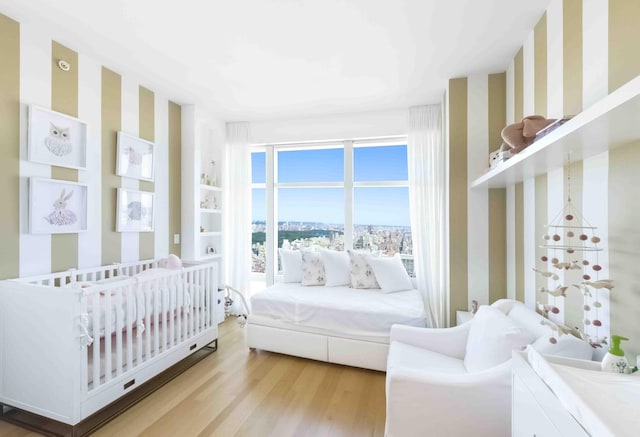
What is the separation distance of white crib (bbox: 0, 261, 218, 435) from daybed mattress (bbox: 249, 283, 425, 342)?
3.12 ft

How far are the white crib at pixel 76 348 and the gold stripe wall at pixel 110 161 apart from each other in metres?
0.34

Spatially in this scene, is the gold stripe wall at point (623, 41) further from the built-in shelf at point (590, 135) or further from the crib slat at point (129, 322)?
the crib slat at point (129, 322)

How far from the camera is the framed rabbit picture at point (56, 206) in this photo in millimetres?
1957

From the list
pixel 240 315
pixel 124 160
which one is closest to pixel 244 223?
pixel 240 315

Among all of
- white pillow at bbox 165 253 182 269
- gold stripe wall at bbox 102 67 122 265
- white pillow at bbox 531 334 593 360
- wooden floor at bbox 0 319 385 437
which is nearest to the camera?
white pillow at bbox 531 334 593 360

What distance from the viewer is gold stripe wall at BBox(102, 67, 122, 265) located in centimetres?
248

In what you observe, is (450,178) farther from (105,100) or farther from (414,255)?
(105,100)

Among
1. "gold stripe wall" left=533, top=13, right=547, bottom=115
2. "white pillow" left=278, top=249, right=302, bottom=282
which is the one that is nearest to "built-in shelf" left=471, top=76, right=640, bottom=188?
"gold stripe wall" left=533, top=13, right=547, bottom=115

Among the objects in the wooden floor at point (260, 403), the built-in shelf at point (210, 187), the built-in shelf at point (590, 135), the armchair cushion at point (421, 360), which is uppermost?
the built-in shelf at point (210, 187)

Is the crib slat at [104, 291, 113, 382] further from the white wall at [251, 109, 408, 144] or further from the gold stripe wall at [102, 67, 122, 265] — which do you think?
the white wall at [251, 109, 408, 144]

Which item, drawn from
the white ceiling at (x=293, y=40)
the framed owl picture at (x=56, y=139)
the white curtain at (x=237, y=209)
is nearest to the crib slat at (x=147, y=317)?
the framed owl picture at (x=56, y=139)

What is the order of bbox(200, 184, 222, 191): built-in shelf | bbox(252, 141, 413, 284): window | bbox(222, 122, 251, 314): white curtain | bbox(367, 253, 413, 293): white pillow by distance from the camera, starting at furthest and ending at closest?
bbox(222, 122, 251, 314): white curtain, bbox(252, 141, 413, 284): window, bbox(200, 184, 222, 191): built-in shelf, bbox(367, 253, 413, 293): white pillow

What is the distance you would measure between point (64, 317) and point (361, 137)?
3.19 m

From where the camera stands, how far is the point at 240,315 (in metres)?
3.76
